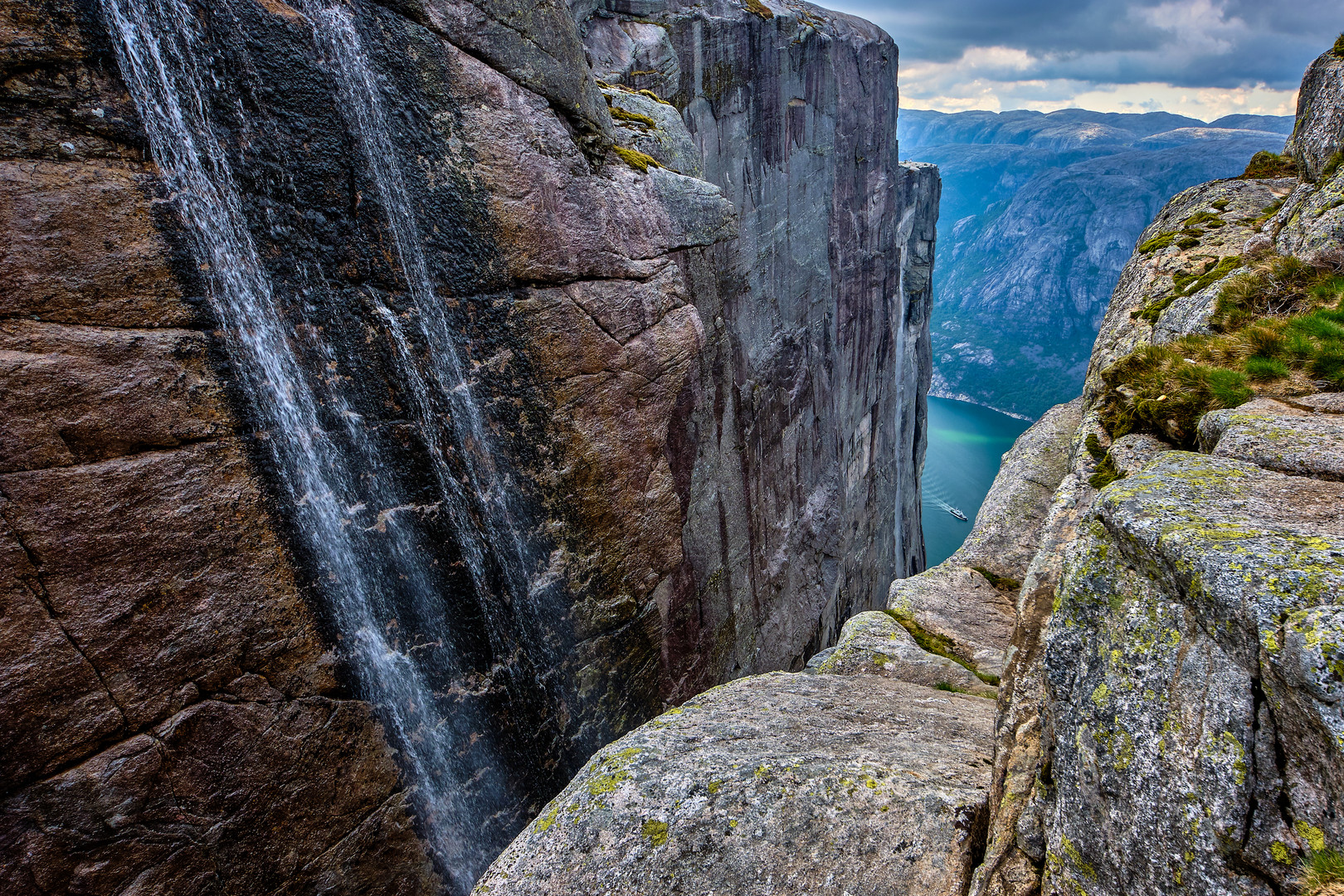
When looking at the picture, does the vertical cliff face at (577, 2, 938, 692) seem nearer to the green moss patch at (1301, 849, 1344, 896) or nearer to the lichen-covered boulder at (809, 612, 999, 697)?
the lichen-covered boulder at (809, 612, 999, 697)

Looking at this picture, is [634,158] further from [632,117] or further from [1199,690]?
[1199,690]

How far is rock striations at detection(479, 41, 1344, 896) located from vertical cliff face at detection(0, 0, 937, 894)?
6.34 meters

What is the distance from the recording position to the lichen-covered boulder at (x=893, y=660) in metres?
11.4

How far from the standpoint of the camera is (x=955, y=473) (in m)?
138

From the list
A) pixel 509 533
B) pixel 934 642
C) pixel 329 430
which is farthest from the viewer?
pixel 509 533

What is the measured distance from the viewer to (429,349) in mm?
12367

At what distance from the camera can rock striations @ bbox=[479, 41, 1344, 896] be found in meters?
4.21

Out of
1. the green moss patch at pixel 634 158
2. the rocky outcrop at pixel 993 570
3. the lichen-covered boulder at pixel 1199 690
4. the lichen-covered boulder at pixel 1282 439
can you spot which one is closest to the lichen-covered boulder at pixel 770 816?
the lichen-covered boulder at pixel 1199 690

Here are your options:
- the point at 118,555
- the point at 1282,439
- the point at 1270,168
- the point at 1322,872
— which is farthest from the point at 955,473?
the point at 118,555

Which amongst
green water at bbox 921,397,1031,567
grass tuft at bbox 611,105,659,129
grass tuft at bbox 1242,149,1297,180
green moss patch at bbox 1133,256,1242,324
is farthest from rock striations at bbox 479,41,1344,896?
green water at bbox 921,397,1031,567

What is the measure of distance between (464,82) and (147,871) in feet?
49.3

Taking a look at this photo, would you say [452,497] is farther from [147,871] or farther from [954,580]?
[954,580]

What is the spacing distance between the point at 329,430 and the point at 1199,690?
1278cm

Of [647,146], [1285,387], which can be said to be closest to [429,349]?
[647,146]
